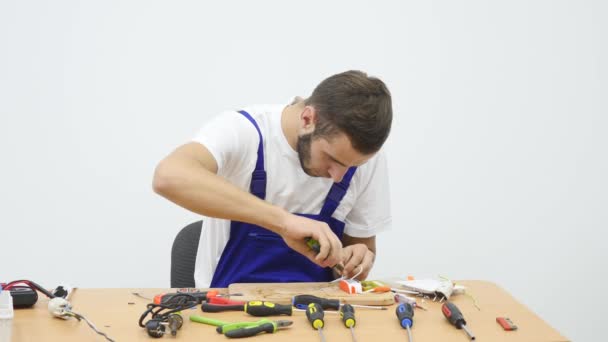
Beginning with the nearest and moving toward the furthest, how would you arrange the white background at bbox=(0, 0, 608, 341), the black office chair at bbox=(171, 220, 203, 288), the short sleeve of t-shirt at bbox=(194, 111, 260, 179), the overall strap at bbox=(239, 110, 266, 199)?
the short sleeve of t-shirt at bbox=(194, 111, 260, 179) → the overall strap at bbox=(239, 110, 266, 199) → the black office chair at bbox=(171, 220, 203, 288) → the white background at bbox=(0, 0, 608, 341)

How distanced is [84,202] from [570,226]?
1.99 m

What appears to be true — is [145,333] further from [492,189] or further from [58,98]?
[492,189]

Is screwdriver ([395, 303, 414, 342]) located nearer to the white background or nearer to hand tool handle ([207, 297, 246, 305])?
hand tool handle ([207, 297, 246, 305])

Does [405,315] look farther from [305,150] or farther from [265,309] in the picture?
[305,150]

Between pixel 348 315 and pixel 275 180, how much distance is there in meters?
0.55

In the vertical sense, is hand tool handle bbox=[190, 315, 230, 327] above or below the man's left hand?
below

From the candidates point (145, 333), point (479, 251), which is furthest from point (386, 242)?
point (145, 333)

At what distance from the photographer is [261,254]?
5.87ft

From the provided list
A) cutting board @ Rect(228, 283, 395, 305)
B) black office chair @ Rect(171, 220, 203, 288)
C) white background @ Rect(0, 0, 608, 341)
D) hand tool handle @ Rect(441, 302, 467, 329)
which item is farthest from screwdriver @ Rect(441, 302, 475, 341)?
white background @ Rect(0, 0, 608, 341)

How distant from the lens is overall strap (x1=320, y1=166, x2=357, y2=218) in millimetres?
1836

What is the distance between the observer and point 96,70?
2.59 metres

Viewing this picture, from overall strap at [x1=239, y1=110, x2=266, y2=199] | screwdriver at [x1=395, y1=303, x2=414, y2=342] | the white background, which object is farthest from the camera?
the white background

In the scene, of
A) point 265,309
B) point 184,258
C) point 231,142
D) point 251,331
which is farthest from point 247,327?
point 184,258

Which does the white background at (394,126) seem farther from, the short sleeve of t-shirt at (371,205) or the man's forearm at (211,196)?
the man's forearm at (211,196)
